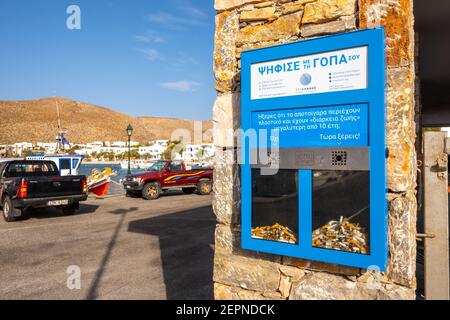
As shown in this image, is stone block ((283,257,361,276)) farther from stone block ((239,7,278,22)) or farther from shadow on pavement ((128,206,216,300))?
shadow on pavement ((128,206,216,300))

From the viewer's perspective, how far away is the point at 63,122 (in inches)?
3605

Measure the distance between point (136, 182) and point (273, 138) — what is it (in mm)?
14575

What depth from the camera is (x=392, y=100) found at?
2543 mm

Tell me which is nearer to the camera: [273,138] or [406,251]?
[406,251]

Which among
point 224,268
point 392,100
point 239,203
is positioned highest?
point 392,100

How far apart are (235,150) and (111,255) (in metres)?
4.91

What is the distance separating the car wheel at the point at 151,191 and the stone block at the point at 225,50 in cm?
1395

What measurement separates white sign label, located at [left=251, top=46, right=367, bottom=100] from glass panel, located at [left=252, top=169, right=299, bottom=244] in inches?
25.8

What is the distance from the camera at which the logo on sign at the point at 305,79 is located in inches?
108

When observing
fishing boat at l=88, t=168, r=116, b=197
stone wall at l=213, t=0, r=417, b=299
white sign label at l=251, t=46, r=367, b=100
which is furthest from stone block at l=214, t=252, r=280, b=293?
fishing boat at l=88, t=168, r=116, b=197

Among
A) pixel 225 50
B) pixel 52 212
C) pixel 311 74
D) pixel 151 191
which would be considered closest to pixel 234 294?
pixel 311 74

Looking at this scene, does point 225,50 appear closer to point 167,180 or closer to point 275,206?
point 275,206
